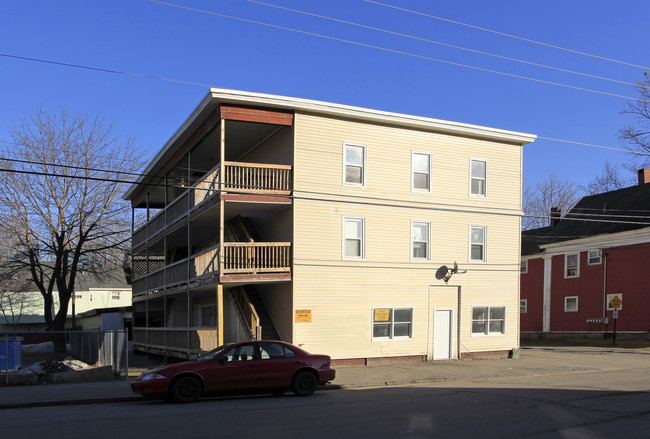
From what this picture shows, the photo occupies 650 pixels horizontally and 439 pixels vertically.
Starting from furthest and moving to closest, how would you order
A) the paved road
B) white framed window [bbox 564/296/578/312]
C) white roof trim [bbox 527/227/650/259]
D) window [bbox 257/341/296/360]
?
white framed window [bbox 564/296/578/312], white roof trim [bbox 527/227/650/259], window [bbox 257/341/296/360], the paved road

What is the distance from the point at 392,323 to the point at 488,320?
469 cm

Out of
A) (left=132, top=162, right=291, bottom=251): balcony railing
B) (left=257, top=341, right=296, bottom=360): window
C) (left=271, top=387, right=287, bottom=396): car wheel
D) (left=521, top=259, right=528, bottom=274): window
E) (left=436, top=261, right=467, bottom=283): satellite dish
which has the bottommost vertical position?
(left=271, top=387, right=287, bottom=396): car wheel

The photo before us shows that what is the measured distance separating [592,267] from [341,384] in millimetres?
27798

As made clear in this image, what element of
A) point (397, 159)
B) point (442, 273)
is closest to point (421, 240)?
point (442, 273)

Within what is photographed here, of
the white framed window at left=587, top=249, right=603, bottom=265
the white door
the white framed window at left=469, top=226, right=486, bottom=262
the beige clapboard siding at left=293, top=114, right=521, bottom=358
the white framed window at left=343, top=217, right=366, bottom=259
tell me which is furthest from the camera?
the white framed window at left=587, top=249, right=603, bottom=265

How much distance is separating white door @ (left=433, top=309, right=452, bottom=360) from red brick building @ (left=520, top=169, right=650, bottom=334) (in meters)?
12.8

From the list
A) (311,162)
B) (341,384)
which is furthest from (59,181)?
(341,384)

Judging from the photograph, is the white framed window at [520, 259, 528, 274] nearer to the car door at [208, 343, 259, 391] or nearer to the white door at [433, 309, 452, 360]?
the white door at [433, 309, 452, 360]

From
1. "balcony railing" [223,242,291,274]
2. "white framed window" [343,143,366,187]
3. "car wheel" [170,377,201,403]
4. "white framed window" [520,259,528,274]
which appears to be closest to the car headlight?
"car wheel" [170,377,201,403]

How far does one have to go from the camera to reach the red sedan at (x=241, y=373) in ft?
41.7

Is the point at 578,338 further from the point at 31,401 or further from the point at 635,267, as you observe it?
the point at 31,401

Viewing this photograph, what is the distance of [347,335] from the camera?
67.5 feet

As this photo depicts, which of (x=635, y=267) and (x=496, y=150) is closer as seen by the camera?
(x=496, y=150)

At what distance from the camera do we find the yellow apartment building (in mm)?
19906
